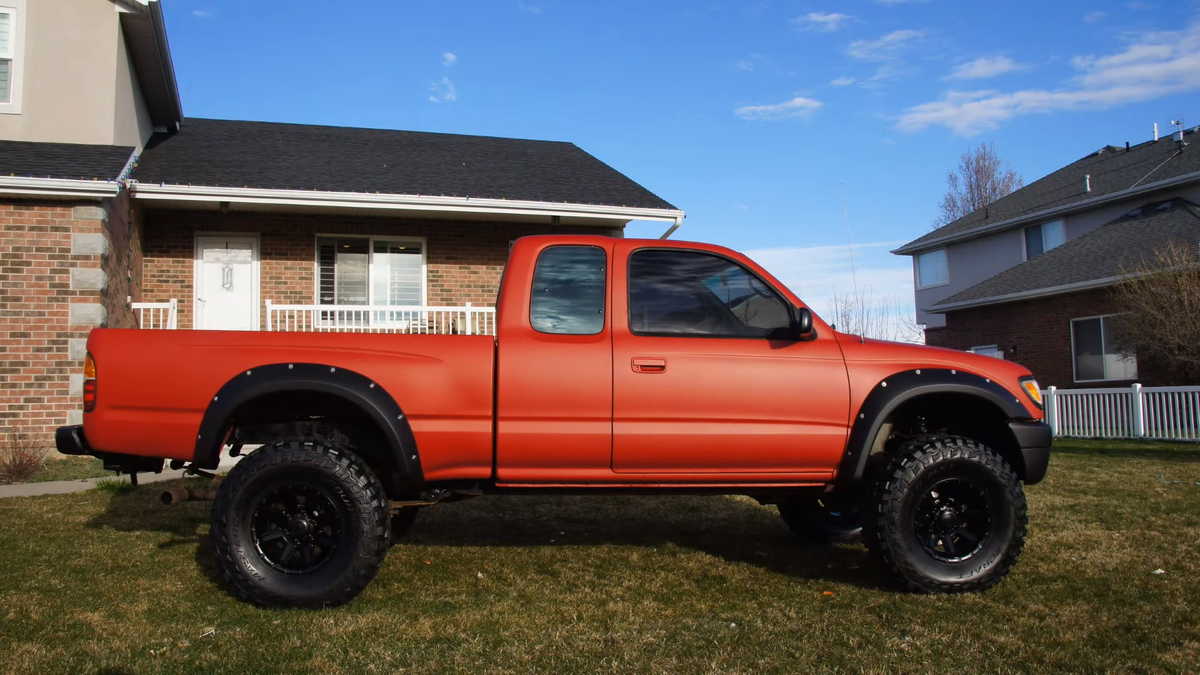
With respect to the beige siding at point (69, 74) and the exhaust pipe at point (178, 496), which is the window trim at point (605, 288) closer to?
the exhaust pipe at point (178, 496)

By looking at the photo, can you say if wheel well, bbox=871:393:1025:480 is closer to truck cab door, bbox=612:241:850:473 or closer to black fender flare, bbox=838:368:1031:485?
black fender flare, bbox=838:368:1031:485

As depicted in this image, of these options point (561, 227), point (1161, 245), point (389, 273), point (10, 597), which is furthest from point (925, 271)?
point (10, 597)

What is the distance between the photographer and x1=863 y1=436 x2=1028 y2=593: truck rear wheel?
4395mm

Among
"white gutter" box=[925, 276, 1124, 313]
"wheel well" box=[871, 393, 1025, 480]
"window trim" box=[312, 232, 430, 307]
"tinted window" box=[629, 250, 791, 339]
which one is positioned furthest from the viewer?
"white gutter" box=[925, 276, 1124, 313]

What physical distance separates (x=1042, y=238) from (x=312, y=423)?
24795mm

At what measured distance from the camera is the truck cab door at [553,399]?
435cm

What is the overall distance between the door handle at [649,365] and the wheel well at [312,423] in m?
1.33

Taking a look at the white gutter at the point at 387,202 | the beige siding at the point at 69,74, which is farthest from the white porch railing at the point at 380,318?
the beige siding at the point at 69,74

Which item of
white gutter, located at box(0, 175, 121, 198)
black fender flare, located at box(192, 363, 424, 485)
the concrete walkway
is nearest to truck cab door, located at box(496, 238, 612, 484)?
black fender flare, located at box(192, 363, 424, 485)

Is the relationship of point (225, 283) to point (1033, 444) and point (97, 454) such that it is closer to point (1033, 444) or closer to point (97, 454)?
point (97, 454)

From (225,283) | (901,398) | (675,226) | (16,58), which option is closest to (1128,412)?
(675,226)

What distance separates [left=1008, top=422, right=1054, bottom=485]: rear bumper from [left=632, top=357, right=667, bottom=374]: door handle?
1943 mm

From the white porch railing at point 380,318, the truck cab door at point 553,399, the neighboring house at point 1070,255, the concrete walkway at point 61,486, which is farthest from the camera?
the neighboring house at point 1070,255

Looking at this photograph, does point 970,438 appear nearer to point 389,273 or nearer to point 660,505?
point 660,505
